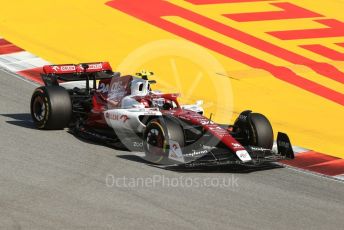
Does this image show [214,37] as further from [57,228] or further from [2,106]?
[57,228]

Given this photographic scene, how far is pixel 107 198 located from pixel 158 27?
585 inches

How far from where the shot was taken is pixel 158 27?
28219mm

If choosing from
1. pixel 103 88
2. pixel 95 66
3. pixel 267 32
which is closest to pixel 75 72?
pixel 95 66

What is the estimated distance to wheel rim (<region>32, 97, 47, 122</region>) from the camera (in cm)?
1841

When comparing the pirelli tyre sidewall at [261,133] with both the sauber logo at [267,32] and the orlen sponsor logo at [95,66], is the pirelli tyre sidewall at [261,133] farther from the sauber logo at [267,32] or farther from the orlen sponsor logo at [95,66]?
the sauber logo at [267,32]

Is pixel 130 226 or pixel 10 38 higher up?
pixel 10 38

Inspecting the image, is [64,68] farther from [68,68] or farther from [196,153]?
[196,153]

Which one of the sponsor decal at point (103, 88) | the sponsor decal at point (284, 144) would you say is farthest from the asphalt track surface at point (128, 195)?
the sponsor decal at point (103, 88)

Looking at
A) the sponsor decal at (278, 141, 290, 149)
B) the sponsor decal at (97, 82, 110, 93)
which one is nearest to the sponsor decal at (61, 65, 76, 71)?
the sponsor decal at (97, 82, 110, 93)

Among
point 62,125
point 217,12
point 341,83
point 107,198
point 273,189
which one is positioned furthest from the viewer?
point 217,12

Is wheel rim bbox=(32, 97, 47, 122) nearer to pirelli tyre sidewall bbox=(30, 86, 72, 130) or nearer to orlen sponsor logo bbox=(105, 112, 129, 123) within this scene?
pirelli tyre sidewall bbox=(30, 86, 72, 130)

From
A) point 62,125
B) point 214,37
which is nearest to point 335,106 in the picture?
point 214,37

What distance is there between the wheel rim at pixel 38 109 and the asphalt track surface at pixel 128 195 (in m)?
0.55

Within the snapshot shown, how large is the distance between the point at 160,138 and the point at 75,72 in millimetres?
4487
